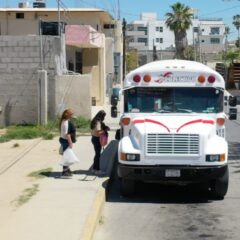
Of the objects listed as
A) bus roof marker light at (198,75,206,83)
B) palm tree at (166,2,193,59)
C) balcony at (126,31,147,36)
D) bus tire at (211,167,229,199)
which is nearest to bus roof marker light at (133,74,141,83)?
bus roof marker light at (198,75,206,83)

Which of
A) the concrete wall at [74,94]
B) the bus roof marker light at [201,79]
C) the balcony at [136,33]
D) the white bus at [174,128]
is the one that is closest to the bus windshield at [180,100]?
the white bus at [174,128]

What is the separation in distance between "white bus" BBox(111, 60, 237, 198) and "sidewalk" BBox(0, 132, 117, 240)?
939 millimetres

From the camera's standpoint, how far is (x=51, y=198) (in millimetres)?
10609

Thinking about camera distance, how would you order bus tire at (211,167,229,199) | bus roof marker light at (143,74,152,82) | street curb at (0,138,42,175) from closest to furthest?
bus tire at (211,167,229,199) → bus roof marker light at (143,74,152,82) → street curb at (0,138,42,175)

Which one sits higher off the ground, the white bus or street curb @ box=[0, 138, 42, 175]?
the white bus

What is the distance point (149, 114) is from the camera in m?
12.1

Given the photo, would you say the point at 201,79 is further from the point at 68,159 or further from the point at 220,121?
the point at 68,159

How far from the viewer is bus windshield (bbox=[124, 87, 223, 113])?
480 inches

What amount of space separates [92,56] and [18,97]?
63.1ft

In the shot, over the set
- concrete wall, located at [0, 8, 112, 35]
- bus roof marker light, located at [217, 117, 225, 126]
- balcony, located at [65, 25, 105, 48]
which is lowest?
bus roof marker light, located at [217, 117, 225, 126]

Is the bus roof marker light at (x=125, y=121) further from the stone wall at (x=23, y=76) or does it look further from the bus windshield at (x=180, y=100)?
the stone wall at (x=23, y=76)

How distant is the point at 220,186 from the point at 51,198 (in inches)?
122

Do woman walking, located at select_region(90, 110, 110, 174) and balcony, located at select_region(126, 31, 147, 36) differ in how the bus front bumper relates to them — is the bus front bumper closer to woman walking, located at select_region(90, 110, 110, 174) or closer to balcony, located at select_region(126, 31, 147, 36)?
woman walking, located at select_region(90, 110, 110, 174)

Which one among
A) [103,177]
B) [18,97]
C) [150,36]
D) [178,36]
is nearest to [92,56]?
[18,97]
